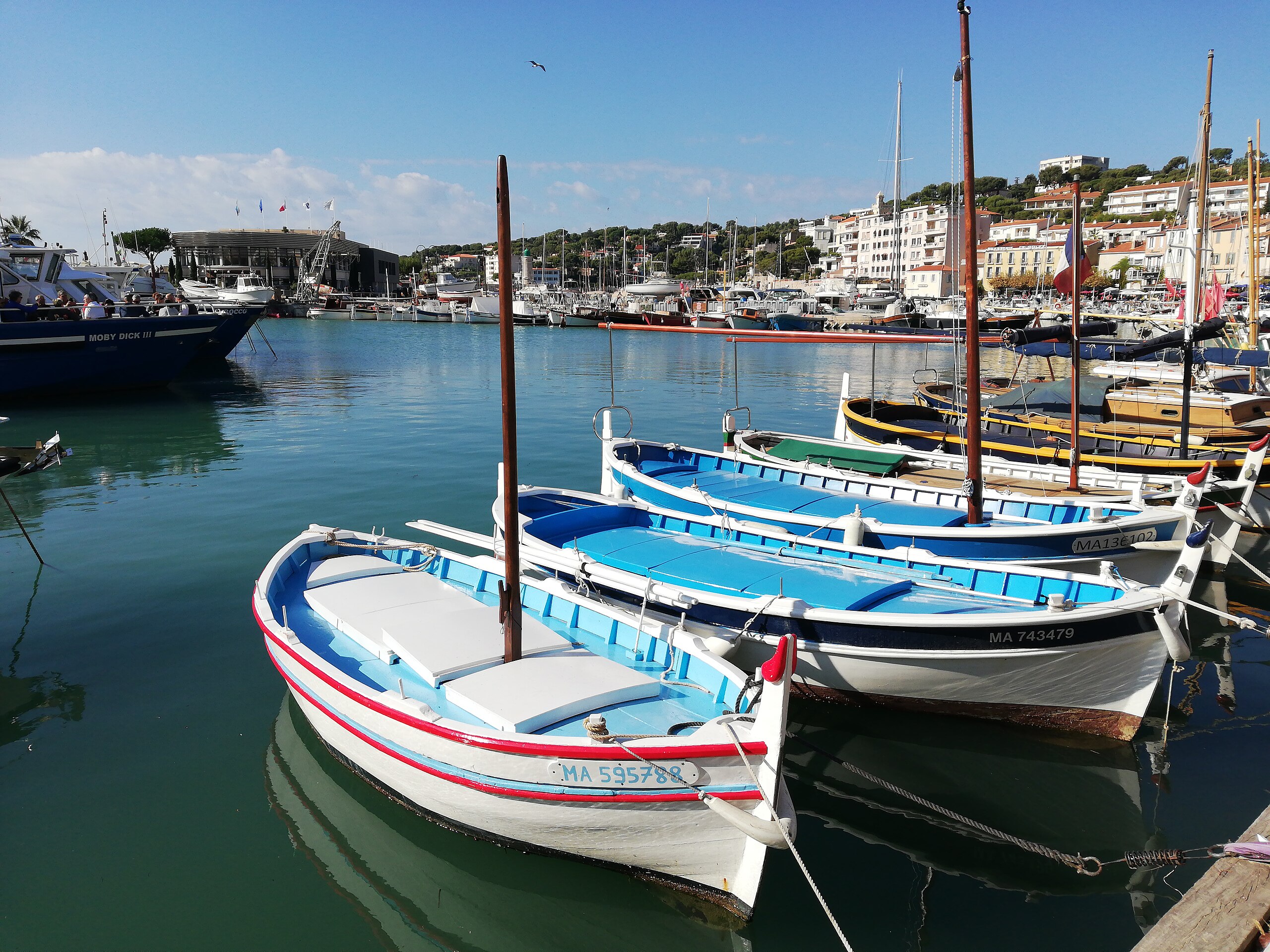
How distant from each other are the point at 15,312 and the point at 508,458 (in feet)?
121

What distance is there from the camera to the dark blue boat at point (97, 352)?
109 feet

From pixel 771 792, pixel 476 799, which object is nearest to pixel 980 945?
pixel 771 792

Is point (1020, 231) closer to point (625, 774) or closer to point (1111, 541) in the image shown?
point (1111, 541)

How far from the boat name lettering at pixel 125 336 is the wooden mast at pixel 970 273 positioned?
122 feet

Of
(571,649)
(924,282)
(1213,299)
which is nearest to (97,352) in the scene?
(571,649)

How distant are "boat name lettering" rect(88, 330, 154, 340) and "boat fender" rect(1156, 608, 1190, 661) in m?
40.8

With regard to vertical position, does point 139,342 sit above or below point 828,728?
above

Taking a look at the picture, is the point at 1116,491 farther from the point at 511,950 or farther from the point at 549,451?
the point at 549,451

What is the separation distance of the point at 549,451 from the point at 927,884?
20.2 metres

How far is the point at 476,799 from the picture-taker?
269 inches

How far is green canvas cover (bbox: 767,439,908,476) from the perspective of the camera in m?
16.3

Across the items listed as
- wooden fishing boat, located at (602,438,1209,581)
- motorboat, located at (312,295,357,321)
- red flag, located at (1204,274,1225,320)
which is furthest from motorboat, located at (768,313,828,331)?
wooden fishing boat, located at (602,438,1209,581)

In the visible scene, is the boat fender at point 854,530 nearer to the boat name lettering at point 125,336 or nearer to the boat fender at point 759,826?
the boat fender at point 759,826

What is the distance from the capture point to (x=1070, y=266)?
15.4m
